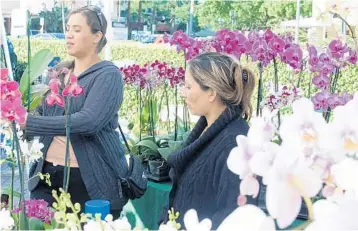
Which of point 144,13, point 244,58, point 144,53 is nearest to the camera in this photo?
point 244,58

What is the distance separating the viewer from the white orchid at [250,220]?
44 centimetres

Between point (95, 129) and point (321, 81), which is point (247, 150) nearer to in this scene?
point (95, 129)

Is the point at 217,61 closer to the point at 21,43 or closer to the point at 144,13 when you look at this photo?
the point at 21,43

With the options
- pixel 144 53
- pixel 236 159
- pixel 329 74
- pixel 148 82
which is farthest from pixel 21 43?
pixel 236 159

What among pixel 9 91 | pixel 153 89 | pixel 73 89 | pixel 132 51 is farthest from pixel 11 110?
pixel 132 51

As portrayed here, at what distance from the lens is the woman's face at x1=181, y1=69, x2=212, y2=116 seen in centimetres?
156

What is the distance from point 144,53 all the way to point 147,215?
725cm

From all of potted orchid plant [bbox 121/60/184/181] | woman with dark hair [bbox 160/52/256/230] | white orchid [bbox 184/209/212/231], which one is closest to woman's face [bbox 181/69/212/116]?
woman with dark hair [bbox 160/52/256/230]

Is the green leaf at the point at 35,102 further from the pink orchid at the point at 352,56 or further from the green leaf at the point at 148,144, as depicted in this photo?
the pink orchid at the point at 352,56

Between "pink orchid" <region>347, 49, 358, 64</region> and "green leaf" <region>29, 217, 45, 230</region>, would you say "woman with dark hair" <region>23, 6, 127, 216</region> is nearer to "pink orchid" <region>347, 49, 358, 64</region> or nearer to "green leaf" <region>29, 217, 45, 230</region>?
"green leaf" <region>29, 217, 45, 230</region>

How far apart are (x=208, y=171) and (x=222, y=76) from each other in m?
0.28

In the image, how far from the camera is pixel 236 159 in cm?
48

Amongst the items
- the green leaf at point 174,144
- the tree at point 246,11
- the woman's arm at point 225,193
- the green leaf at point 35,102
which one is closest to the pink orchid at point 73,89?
the woman's arm at point 225,193

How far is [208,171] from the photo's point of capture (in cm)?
147
